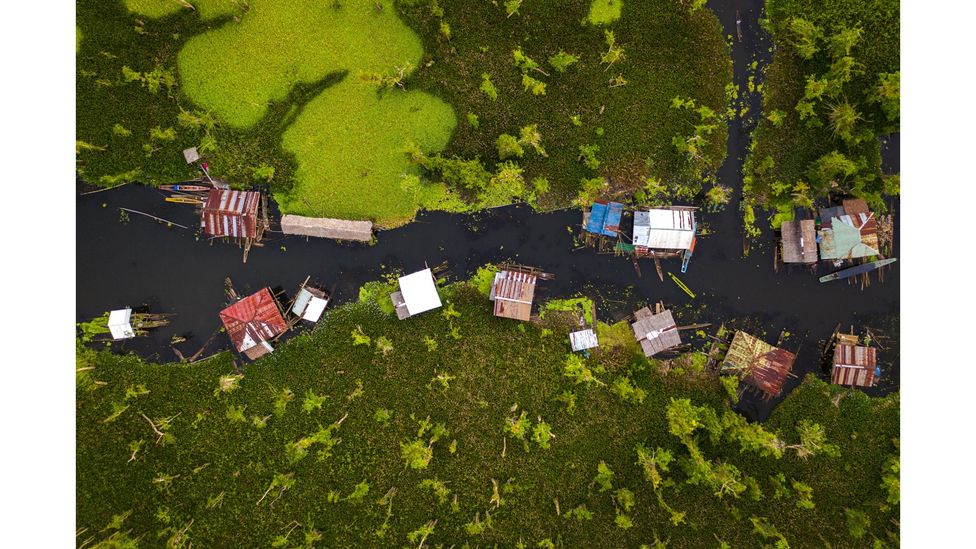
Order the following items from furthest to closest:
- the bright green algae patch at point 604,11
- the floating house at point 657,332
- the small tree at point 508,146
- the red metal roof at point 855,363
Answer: the bright green algae patch at point 604,11 < the floating house at point 657,332 < the red metal roof at point 855,363 < the small tree at point 508,146

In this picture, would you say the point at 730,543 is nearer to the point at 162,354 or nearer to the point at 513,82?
the point at 513,82

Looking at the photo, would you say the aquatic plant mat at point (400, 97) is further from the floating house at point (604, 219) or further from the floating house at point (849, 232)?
the floating house at point (849, 232)

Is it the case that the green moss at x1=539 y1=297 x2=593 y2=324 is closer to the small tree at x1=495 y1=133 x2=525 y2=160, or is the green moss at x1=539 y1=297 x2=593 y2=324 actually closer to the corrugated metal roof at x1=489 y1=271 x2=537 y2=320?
the corrugated metal roof at x1=489 y1=271 x2=537 y2=320

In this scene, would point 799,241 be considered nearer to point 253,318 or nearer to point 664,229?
point 664,229

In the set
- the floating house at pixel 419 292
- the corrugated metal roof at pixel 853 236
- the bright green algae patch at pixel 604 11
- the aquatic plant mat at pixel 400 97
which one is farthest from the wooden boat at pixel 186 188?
the corrugated metal roof at pixel 853 236

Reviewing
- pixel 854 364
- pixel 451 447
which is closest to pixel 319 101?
pixel 451 447
